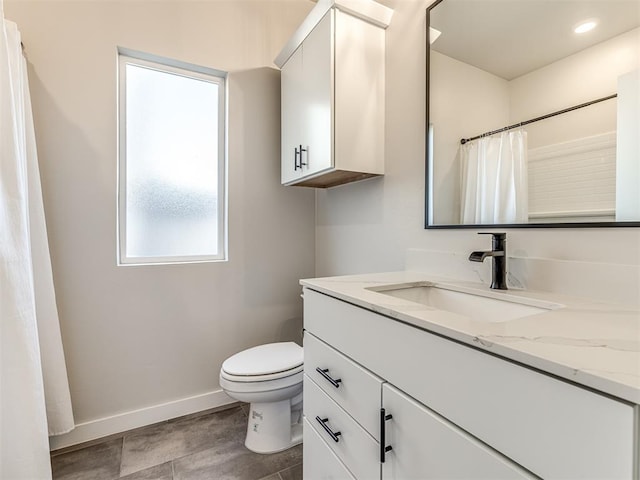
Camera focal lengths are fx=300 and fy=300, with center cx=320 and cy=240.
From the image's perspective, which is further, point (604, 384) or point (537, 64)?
point (537, 64)

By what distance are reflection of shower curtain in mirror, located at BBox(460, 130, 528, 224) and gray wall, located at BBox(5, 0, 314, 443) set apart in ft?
3.87

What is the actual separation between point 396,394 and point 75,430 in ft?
5.78

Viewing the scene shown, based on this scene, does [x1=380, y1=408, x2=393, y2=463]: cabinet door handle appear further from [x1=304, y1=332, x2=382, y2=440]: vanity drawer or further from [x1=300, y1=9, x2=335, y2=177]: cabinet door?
[x1=300, y1=9, x2=335, y2=177]: cabinet door

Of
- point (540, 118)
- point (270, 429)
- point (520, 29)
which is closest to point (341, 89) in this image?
point (520, 29)

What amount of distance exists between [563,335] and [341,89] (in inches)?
50.6

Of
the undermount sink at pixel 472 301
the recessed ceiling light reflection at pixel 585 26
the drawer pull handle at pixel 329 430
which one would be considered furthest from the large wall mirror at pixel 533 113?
the drawer pull handle at pixel 329 430

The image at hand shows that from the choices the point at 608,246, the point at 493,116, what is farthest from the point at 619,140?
the point at 493,116

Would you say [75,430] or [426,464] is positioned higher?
[426,464]

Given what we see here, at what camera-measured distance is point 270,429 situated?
1.50m

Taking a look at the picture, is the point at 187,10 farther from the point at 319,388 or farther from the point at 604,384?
the point at 604,384

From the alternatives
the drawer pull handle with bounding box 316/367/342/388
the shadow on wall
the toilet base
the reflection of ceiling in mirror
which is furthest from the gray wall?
the reflection of ceiling in mirror

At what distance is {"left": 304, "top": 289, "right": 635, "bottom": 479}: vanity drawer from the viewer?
0.39 meters

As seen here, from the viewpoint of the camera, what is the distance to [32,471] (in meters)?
1.12

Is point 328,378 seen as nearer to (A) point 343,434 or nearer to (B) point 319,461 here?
(A) point 343,434
